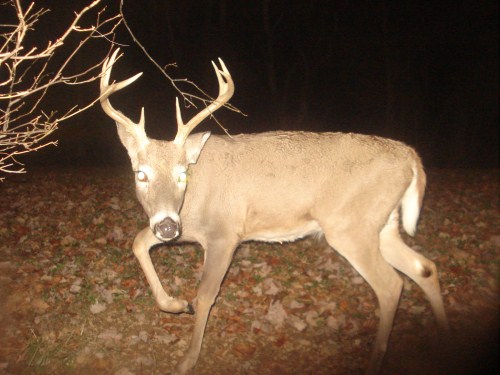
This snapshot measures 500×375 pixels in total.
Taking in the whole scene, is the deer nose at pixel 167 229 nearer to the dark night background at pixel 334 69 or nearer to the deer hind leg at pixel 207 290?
the deer hind leg at pixel 207 290

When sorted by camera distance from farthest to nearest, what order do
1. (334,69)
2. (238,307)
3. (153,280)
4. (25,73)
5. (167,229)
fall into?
(334,69) < (25,73) < (238,307) < (153,280) < (167,229)

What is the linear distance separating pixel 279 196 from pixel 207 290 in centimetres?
133

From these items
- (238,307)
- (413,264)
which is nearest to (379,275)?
(413,264)

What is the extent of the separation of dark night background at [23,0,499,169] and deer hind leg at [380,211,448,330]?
22.8 meters

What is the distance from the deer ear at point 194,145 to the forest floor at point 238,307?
2006 mm

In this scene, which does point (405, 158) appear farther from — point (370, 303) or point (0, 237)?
point (0, 237)

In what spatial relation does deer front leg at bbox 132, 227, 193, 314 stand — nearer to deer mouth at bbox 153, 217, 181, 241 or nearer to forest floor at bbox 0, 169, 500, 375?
forest floor at bbox 0, 169, 500, 375

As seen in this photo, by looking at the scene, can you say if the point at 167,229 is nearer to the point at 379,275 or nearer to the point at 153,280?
the point at 153,280

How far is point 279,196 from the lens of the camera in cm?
554

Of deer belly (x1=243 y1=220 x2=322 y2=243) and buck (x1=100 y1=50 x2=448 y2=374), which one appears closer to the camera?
buck (x1=100 y1=50 x2=448 y2=374)

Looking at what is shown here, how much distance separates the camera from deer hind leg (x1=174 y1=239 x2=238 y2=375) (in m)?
5.11

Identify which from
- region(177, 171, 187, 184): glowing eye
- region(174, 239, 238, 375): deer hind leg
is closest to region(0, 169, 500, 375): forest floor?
region(174, 239, 238, 375): deer hind leg

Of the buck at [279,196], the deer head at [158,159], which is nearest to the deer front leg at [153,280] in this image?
the buck at [279,196]

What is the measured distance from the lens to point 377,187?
541 centimetres
